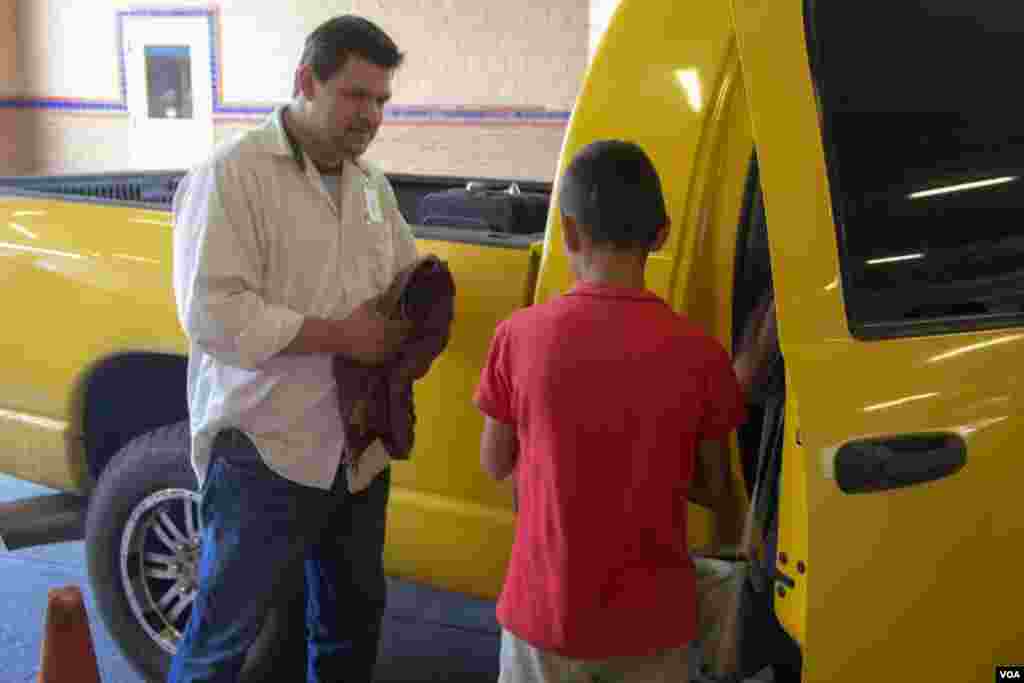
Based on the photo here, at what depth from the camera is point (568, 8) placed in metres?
9.06

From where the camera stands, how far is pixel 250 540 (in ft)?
7.34

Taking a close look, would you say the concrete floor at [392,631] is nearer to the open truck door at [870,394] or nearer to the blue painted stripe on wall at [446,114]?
the open truck door at [870,394]

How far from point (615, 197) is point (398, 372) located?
76 cm

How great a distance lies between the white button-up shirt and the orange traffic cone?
40cm

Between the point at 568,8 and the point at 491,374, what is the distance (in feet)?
25.5

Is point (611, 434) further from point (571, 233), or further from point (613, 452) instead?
point (571, 233)

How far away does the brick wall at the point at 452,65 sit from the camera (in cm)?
924

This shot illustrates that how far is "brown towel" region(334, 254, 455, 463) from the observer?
228 cm

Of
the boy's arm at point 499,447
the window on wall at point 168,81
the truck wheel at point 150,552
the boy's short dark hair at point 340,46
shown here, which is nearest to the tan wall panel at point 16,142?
the window on wall at point 168,81

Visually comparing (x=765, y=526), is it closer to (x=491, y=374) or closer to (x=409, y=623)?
(x=491, y=374)

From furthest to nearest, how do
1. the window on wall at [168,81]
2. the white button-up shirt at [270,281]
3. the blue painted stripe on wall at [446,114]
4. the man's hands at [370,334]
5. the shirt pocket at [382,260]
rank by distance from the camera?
1. the window on wall at [168,81]
2. the blue painted stripe on wall at [446,114]
3. the shirt pocket at [382,260]
4. the man's hands at [370,334]
5. the white button-up shirt at [270,281]

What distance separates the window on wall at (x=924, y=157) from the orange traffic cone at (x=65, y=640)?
1707 mm

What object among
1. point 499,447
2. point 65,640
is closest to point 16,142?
point 65,640

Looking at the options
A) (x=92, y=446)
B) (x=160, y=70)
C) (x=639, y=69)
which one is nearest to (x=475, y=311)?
(x=639, y=69)
